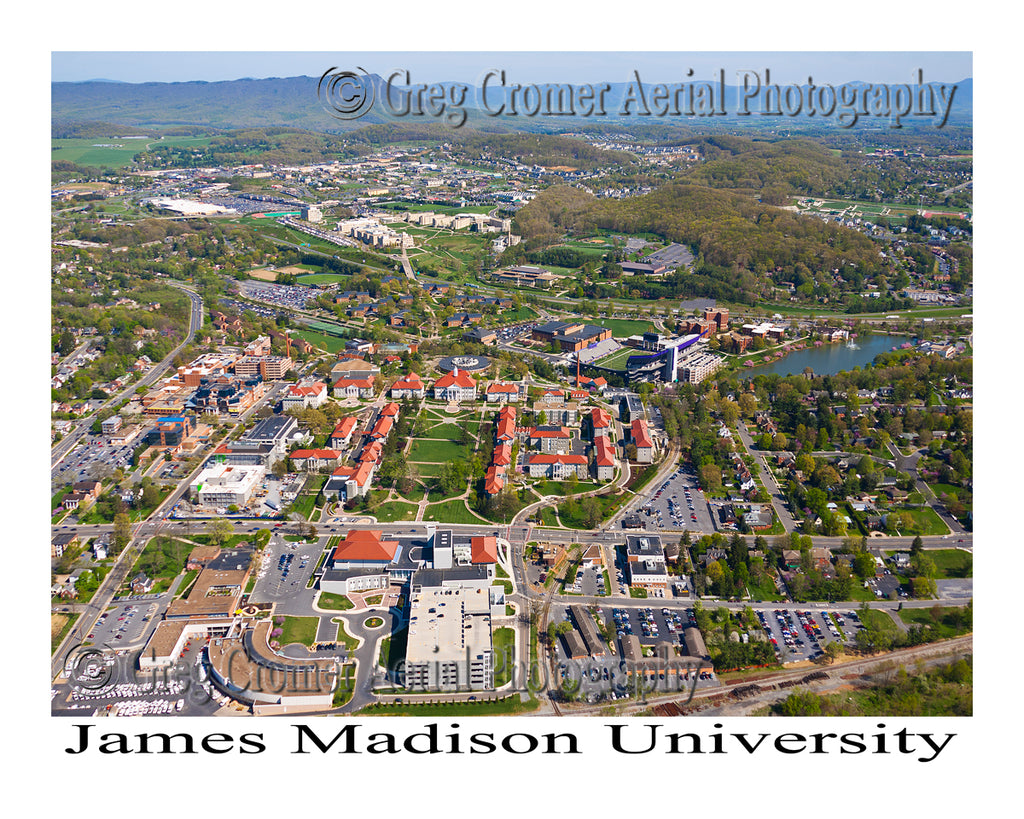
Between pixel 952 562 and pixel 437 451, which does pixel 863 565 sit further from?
pixel 437 451

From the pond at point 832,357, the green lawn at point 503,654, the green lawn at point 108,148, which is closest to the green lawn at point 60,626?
the green lawn at point 503,654

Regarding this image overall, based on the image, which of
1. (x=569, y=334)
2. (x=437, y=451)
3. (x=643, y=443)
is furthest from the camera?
(x=569, y=334)

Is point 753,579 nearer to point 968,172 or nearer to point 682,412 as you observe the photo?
point 682,412

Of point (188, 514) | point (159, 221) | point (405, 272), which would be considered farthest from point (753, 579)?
point (159, 221)

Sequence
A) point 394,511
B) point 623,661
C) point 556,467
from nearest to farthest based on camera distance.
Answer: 1. point 623,661
2. point 394,511
3. point 556,467

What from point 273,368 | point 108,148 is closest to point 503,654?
point 273,368

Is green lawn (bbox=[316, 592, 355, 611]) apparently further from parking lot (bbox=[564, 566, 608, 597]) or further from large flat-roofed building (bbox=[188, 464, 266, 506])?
large flat-roofed building (bbox=[188, 464, 266, 506])

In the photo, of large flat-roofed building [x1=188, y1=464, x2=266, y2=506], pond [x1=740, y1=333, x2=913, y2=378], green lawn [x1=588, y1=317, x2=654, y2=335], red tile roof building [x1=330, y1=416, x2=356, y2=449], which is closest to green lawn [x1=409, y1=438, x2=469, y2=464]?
red tile roof building [x1=330, y1=416, x2=356, y2=449]
